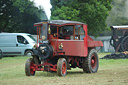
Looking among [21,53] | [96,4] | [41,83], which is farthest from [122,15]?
[41,83]

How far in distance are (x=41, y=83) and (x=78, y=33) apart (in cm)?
425

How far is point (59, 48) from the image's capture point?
44.8ft

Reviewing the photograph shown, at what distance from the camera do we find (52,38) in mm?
13820

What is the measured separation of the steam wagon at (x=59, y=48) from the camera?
13.6 metres

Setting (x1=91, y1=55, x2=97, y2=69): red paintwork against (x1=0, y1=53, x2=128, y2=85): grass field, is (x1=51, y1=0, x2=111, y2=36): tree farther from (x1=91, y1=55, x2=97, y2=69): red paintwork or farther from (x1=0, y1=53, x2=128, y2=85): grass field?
(x1=0, y1=53, x2=128, y2=85): grass field

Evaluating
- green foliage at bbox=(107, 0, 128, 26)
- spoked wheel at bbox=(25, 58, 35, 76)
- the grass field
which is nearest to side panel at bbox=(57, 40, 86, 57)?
the grass field

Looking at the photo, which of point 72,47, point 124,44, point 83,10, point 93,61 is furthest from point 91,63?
point 83,10

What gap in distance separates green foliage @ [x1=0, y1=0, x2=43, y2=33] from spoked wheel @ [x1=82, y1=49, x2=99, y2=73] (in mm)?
15971

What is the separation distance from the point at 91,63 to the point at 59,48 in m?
2.57

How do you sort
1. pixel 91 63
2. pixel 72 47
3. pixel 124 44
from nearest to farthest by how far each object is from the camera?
pixel 72 47
pixel 91 63
pixel 124 44

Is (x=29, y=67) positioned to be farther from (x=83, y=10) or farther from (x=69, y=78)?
(x=83, y=10)

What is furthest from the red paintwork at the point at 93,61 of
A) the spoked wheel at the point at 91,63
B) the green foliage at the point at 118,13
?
the green foliage at the point at 118,13

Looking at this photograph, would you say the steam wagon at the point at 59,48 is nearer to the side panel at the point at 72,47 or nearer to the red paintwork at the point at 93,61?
the side panel at the point at 72,47

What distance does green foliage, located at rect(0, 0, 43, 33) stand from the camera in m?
32.1
